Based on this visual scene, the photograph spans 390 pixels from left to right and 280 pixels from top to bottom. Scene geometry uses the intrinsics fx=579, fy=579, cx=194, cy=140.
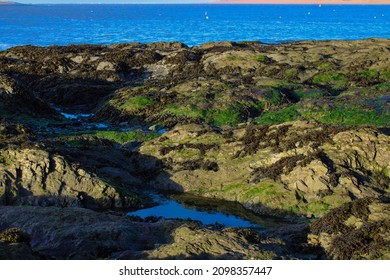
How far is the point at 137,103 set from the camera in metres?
38.2

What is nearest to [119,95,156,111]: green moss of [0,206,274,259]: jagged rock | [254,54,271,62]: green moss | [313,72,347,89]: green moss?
[313,72,347,89]: green moss

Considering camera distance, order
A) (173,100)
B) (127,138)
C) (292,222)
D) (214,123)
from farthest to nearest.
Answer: (173,100) → (214,123) → (127,138) → (292,222)

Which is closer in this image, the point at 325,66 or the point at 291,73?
the point at 291,73

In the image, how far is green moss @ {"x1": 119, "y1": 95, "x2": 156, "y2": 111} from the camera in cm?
3791

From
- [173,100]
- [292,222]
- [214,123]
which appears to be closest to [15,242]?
[292,222]

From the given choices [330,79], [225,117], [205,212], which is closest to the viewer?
[205,212]

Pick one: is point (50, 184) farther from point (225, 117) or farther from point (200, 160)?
point (225, 117)

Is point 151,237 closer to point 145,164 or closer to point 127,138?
point 145,164

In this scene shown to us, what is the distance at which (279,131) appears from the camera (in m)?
25.5

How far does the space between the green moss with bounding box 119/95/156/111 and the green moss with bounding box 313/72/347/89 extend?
49.6 feet

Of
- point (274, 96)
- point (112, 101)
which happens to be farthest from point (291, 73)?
point (112, 101)

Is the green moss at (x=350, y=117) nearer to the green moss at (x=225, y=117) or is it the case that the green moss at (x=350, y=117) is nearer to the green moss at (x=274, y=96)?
the green moss at (x=225, y=117)

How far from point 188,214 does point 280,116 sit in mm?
14912

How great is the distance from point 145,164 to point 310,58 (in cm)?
3109
